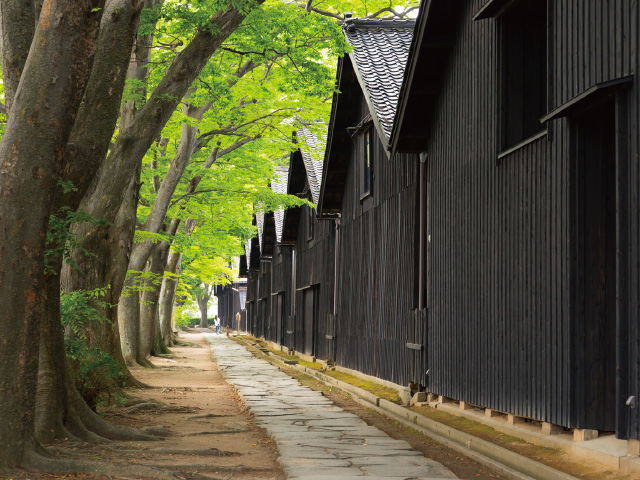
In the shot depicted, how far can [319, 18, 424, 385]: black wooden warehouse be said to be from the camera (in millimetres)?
15102

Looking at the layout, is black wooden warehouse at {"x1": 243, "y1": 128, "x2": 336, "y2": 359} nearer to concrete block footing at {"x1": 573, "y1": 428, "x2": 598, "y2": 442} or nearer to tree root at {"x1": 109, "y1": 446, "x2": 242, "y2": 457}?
tree root at {"x1": 109, "y1": 446, "x2": 242, "y2": 457}

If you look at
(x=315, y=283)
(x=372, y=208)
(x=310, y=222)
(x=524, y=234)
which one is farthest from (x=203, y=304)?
(x=524, y=234)

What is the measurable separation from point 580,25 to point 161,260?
64.9ft

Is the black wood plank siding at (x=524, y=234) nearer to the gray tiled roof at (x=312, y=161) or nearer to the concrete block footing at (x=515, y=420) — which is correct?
the concrete block footing at (x=515, y=420)

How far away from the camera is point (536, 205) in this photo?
8914mm

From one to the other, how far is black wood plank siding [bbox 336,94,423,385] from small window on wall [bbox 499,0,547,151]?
438 cm

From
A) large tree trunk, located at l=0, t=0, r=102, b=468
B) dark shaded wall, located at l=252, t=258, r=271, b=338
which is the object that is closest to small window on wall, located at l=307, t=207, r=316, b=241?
dark shaded wall, located at l=252, t=258, r=271, b=338

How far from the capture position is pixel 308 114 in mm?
22219

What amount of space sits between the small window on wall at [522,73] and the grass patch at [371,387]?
596cm

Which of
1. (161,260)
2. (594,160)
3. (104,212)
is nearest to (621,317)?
(594,160)

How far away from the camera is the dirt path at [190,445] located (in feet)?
24.2

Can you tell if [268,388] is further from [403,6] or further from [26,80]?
[26,80]

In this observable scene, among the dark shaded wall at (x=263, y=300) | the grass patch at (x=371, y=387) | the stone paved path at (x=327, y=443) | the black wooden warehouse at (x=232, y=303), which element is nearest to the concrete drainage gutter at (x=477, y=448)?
the grass patch at (x=371, y=387)

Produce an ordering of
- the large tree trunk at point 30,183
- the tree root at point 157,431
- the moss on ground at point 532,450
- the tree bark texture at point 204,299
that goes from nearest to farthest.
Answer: the large tree trunk at point 30,183
the moss on ground at point 532,450
the tree root at point 157,431
the tree bark texture at point 204,299
